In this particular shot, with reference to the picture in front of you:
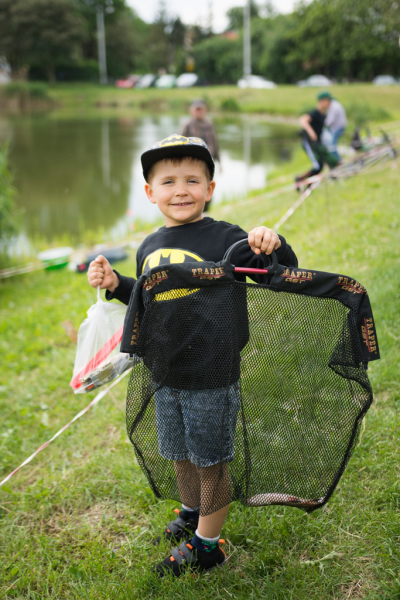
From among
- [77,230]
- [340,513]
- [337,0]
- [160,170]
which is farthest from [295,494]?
[337,0]

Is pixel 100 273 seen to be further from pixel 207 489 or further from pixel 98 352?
pixel 207 489

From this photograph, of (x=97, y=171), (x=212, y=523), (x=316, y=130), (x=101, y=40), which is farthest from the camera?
(x=101, y=40)

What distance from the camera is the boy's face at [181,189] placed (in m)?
1.73

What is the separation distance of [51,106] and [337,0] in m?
24.2

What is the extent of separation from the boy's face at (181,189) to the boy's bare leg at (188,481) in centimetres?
93

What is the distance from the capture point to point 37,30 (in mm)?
48875

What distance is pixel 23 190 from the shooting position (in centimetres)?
1318

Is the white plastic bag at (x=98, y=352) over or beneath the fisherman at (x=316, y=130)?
beneath

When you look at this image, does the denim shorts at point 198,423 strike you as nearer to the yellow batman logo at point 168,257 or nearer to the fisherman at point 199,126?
the yellow batman logo at point 168,257

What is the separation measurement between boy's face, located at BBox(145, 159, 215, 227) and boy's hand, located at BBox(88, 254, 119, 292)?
11.8 inches

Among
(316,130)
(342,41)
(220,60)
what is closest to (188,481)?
(316,130)

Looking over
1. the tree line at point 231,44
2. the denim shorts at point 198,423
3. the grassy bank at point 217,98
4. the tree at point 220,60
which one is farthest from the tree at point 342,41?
the denim shorts at point 198,423

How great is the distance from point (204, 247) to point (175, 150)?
0.36 metres

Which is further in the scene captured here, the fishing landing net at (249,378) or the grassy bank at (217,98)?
the grassy bank at (217,98)
